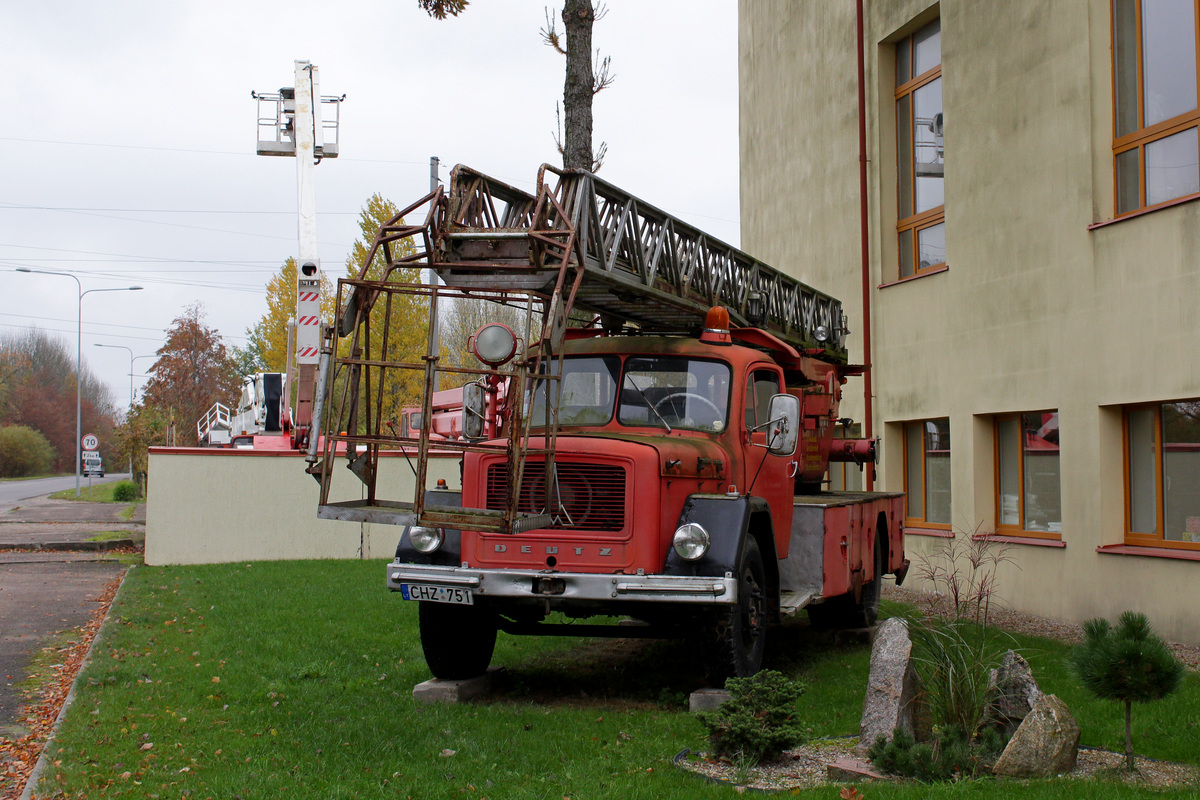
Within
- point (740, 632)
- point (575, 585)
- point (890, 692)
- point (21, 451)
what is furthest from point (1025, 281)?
point (21, 451)

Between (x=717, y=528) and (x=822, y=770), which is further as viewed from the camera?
(x=717, y=528)

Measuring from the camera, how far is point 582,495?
7184mm

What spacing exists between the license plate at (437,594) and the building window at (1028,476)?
288 inches

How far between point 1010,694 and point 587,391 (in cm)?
365

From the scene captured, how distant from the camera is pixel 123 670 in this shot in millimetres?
8195

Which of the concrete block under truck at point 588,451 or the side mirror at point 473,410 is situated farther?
the side mirror at point 473,410

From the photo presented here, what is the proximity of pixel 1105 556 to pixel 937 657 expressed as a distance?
5.78m

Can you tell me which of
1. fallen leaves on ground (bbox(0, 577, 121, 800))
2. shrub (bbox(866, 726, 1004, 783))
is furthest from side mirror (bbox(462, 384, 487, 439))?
shrub (bbox(866, 726, 1004, 783))

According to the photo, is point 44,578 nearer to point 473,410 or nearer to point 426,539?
point 473,410

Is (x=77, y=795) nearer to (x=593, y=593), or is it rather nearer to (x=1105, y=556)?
(x=593, y=593)

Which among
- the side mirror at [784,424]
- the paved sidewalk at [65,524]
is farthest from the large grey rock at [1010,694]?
the paved sidewalk at [65,524]

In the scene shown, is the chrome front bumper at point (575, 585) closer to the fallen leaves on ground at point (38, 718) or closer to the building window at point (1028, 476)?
the fallen leaves on ground at point (38, 718)

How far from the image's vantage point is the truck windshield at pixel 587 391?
811cm

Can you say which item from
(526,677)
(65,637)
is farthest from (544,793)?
(65,637)
